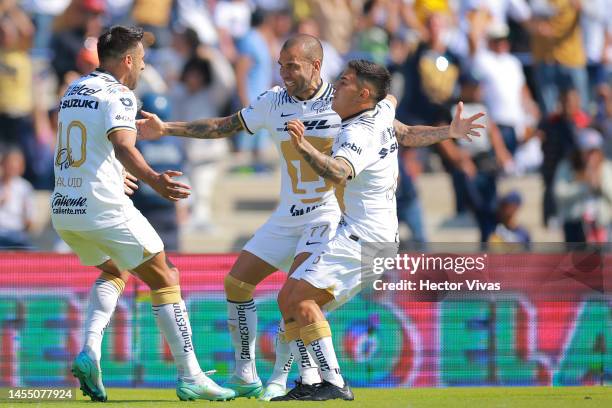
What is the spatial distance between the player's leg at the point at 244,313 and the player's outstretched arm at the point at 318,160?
1484 mm

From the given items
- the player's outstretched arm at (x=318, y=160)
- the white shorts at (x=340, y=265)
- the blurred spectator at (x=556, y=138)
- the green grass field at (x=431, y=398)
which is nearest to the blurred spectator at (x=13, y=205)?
the green grass field at (x=431, y=398)

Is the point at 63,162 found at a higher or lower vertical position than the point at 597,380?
higher

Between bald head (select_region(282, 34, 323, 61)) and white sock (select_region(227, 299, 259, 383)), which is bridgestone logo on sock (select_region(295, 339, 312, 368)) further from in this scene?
bald head (select_region(282, 34, 323, 61))

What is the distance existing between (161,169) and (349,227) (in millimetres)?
6766

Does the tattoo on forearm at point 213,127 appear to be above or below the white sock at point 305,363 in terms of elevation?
above

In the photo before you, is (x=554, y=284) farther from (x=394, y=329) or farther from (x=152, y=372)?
(x=152, y=372)

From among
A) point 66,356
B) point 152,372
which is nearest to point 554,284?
point 152,372

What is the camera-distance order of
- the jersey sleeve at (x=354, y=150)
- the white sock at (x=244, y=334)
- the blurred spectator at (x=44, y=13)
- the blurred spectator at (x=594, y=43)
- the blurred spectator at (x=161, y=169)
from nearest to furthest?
the jersey sleeve at (x=354, y=150)
the white sock at (x=244, y=334)
the blurred spectator at (x=161, y=169)
the blurred spectator at (x=44, y=13)
the blurred spectator at (x=594, y=43)

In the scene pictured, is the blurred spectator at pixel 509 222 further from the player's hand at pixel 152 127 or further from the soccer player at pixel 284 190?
the player's hand at pixel 152 127

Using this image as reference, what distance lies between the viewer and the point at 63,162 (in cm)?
832

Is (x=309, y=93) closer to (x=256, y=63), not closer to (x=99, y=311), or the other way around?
(x=99, y=311)

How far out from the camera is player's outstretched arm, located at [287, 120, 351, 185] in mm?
7793

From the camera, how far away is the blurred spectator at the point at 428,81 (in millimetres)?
15648

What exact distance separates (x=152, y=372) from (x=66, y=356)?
76 centimetres
